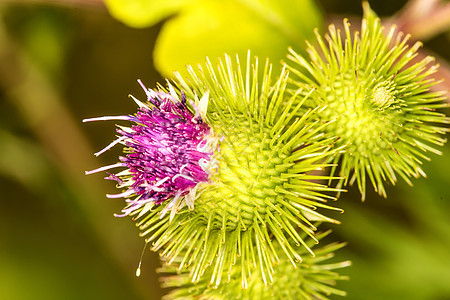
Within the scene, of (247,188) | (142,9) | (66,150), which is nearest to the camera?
(247,188)

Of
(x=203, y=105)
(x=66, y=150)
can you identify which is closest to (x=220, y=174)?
(x=203, y=105)

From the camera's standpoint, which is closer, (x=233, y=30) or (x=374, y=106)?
(x=374, y=106)

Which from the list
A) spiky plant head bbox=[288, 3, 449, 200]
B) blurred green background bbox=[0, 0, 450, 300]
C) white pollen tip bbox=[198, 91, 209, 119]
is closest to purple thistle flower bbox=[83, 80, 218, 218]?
white pollen tip bbox=[198, 91, 209, 119]

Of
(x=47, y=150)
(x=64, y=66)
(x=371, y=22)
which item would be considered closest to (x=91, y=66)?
(x=64, y=66)

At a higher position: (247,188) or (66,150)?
(66,150)

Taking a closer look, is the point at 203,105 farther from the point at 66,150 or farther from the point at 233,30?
the point at 66,150

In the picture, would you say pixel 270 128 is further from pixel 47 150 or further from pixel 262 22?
pixel 47 150

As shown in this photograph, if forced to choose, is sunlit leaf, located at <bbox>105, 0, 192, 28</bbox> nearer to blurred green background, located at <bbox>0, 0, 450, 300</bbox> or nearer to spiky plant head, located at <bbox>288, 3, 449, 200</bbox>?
spiky plant head, located at <bbox>288, 3, 449, 200</bbox>

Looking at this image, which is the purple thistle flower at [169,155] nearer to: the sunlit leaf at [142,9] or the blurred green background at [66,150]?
the sunlit leaf at [142,9]
